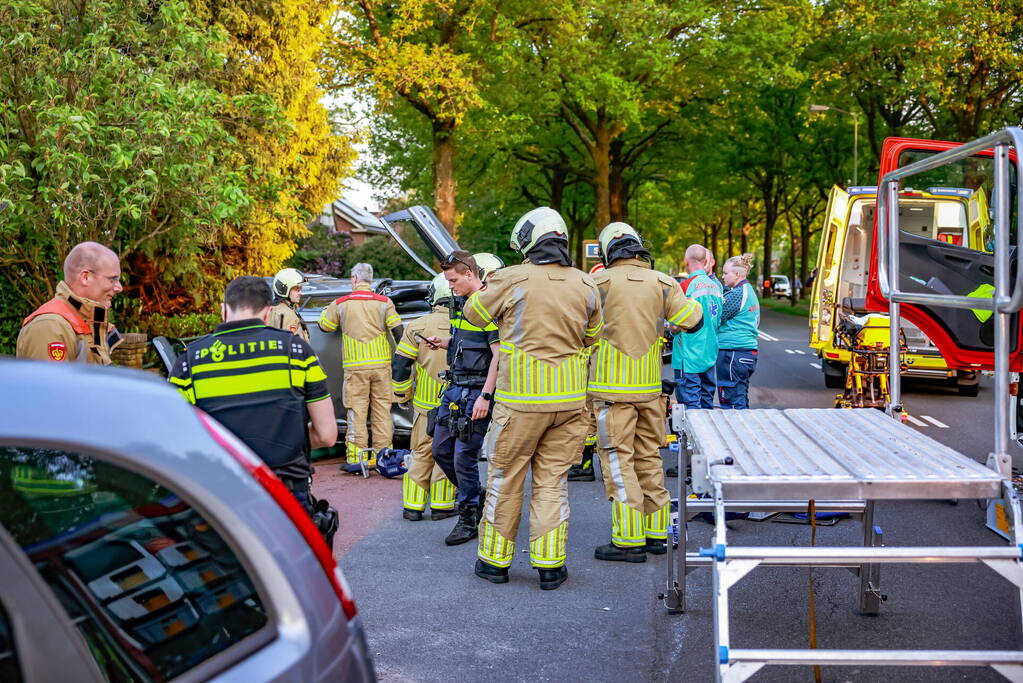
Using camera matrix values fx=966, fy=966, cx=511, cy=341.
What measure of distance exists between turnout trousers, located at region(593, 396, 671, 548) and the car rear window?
4178mm

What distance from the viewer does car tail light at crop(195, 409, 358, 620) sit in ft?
5.85

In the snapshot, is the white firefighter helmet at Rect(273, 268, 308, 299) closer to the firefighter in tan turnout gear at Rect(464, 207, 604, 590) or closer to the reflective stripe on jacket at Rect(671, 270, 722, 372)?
the reflective stripe on jacket at Rect(671, 270, 722, 372)

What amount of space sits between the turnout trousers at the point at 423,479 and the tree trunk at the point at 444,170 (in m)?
15.5

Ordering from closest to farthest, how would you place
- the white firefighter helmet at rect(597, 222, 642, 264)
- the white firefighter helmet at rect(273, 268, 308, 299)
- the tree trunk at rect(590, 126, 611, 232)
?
the white firefighter helmet at rect(597, 222, 642, 264) → the white firefighter helmet at rect(273, 268, 308, 299) → the tree trunk at rect(590, 126, 611, 232)

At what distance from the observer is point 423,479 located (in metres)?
7.02

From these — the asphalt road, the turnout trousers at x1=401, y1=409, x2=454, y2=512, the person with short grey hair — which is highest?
the person with short grey hair

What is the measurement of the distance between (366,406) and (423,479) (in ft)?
6.63

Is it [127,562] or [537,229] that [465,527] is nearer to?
[537,229]

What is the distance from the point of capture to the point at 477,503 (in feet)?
21.8

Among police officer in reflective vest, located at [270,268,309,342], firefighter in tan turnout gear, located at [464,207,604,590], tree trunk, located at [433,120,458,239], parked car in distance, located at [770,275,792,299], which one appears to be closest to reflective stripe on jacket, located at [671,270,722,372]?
firefighter in tan turnout gear, located at [464,207,604,590]

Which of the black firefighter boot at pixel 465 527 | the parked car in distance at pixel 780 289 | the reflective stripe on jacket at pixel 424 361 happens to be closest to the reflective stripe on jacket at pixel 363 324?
the reflective stripe on jacket at pixel 424 361

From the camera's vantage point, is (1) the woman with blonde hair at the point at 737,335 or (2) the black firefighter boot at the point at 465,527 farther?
(1) the woman with blonde hair at the point at 737,335

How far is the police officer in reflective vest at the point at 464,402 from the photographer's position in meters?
6.25

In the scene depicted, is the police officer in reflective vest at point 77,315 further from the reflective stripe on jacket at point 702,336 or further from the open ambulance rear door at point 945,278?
the reflective stripe on jacket at point 702,336
